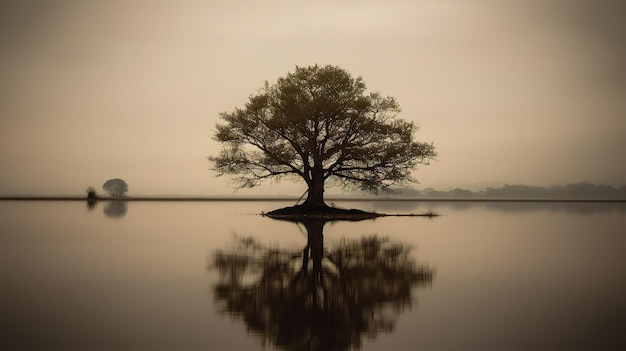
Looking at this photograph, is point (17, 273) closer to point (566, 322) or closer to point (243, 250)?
point (243, 250)

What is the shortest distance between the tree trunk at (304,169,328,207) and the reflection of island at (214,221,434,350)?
29565 mm

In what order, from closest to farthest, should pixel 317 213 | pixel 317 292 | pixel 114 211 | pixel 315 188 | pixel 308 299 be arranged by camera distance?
pixel 308 299 < pixel 317 292 < pixel 317 213 < pixel 315 188 < pixel 114 211

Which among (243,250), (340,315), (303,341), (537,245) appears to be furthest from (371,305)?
(537,245)

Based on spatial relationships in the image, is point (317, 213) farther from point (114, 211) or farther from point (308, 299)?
point (308, 299)

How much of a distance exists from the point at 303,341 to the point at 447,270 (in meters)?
7.74

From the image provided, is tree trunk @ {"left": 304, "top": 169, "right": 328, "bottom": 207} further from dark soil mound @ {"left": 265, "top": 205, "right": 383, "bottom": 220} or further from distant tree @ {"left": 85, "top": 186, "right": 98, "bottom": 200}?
distant tree @ {"left": 85, "top": 186, "right": 98, "bottom": 200}

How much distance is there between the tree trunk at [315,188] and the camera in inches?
1877

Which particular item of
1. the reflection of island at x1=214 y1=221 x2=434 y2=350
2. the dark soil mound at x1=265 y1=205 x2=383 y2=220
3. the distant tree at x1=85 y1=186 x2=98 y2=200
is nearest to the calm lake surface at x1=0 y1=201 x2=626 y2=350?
the reflection of island at x1=214 y1=221 x2=434 y2=350

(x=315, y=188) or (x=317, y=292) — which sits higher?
(x=315, y=188)

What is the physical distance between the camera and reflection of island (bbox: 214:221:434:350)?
23.9ft

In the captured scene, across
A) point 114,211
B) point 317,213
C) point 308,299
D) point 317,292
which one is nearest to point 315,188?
point 317,213

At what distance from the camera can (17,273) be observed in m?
12.5

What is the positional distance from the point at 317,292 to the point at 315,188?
37.5 m

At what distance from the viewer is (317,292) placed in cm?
1015
